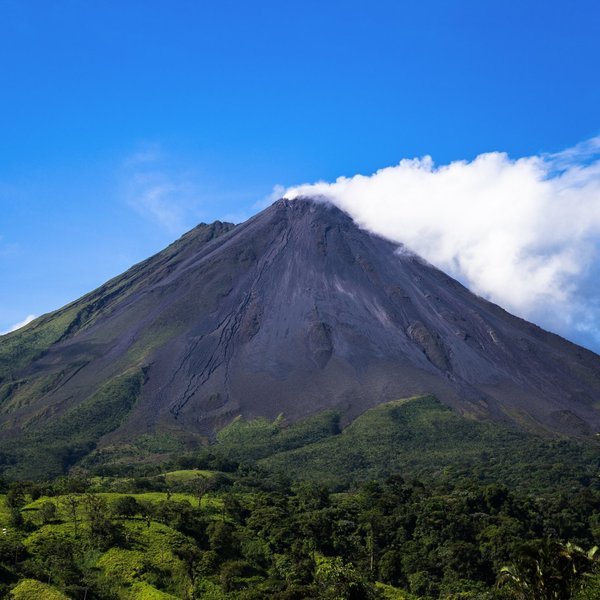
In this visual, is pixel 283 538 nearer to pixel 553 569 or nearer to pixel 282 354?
pixel 553 569

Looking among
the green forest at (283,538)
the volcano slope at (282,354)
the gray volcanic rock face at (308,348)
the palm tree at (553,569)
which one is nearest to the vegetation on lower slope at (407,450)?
the green forest at (283,538)

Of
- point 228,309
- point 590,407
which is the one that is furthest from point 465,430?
point 228,309

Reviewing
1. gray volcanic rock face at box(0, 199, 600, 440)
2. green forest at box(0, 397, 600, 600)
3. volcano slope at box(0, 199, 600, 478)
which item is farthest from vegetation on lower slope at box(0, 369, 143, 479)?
green forest at box(0, 397, 600, 600)

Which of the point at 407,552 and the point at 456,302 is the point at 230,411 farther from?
the point at 407,552

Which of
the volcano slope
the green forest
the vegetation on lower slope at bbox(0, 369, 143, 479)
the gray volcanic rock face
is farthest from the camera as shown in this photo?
the gray volcanic rock face

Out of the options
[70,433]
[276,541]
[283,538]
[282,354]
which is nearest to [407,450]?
[282,354]

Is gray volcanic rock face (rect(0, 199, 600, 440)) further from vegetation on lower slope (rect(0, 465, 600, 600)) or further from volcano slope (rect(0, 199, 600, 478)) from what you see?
vegetation on lower slope (rect(0, 465, 600, 600))
